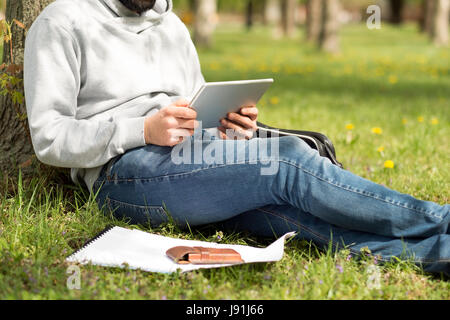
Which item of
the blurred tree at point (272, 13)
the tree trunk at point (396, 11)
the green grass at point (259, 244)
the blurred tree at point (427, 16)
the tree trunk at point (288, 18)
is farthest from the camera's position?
the tree trunk at point (396, 11)

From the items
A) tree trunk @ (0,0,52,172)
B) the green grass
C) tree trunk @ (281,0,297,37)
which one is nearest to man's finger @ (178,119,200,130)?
the green grass

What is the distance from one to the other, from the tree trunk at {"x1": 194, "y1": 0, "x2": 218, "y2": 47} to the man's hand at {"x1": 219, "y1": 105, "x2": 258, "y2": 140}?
39.6 ft

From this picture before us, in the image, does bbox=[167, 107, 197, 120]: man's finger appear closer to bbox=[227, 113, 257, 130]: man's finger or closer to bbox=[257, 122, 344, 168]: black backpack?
bbox=[227, 113, 257, 130]: man's finger

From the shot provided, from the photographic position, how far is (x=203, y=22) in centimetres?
1459

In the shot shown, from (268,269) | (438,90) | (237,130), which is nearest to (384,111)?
(438,90)

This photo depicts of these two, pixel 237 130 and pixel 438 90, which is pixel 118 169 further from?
pixel 438 90

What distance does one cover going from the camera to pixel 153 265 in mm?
2141

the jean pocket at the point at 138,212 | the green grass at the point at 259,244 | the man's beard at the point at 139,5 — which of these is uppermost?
the man's beard at the point at 139,5

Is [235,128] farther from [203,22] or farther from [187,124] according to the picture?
[203,22]

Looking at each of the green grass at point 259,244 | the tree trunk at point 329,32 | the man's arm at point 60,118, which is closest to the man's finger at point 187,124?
the man's arm at point 60,118

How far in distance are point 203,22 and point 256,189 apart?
42.0 feet

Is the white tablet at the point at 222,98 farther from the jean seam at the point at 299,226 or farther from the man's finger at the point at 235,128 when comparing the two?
the jean seam at the point at 299,226

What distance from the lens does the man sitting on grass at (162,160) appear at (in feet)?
7.09

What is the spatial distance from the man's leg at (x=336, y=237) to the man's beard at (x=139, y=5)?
966mm
